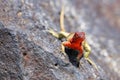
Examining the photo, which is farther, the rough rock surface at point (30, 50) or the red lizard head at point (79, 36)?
the red lizard head at point (79, 36)

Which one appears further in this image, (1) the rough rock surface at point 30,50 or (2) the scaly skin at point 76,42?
(2) the scaly skin at point 76,42

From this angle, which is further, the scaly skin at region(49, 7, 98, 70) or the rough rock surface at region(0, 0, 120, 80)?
the scaly skin at region(49, 7, 98, 70)

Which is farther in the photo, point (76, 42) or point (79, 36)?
point (76, 42)

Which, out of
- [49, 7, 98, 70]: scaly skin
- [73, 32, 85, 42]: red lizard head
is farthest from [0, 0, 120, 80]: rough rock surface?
[73, 32, 85, 42]: red lizard head

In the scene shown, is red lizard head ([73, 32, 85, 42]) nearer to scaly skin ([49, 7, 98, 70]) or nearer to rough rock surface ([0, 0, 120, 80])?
scaly skin ([49, 7, 98, 70])

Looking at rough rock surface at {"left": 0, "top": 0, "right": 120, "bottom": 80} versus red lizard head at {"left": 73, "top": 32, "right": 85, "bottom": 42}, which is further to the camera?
red lizard head at {"left": 73, "top": 32, "right": 85, "bottom": 42}

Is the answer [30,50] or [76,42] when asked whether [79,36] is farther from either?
[30,50]

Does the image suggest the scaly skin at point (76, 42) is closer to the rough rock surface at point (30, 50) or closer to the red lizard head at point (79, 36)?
the red lizard head at point (79, 36)

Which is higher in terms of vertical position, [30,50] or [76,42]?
[76,42]

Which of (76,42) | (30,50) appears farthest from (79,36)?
(30,50)

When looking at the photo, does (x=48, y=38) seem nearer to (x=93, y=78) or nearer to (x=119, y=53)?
(x=93, y=78)

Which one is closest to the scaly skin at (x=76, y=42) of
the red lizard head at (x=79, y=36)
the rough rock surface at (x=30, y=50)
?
the red lizard head at (x=79, y=36)
